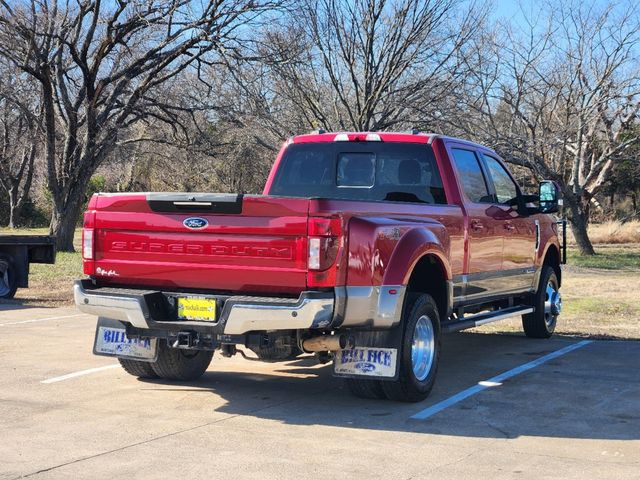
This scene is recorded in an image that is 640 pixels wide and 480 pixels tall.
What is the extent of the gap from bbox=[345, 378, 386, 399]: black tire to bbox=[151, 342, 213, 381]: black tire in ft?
4.96

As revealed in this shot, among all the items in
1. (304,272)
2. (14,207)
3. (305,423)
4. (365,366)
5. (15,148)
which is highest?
(15,148)

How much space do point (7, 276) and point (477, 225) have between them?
9633 millimetres

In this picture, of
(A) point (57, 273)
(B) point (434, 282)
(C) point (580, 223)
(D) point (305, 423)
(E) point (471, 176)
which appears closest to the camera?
(D) point (305, 423)

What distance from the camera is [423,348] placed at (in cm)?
734

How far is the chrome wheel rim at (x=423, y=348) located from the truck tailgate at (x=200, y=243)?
1.34 metres

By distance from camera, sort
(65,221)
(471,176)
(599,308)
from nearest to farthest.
Result: (471,176), (599,308), (65,221)

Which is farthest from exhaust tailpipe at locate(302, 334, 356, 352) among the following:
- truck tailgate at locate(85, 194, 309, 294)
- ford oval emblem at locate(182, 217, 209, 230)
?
ford oval emblem at locate(182, 217, 209, 230)

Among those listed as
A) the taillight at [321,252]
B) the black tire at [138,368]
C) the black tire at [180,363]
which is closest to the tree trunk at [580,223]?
the black tire at [180,363]

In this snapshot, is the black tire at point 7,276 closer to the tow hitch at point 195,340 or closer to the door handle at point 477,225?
the door handle at point 477,225

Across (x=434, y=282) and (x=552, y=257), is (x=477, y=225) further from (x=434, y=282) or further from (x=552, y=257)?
(x=552, y=257)

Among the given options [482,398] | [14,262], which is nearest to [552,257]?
[482,398]

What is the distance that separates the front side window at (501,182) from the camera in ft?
31.1

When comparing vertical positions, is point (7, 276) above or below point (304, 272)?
below

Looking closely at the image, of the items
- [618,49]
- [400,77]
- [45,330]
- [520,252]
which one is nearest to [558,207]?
[520,252]
